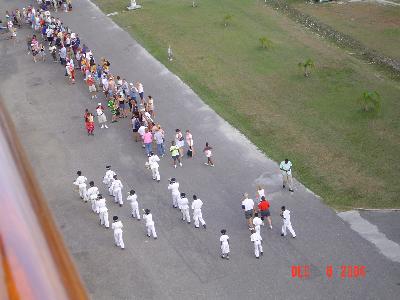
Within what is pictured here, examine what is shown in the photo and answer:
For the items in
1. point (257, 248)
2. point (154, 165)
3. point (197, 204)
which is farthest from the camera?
point (154, 165)

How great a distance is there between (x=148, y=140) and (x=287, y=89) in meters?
8.11

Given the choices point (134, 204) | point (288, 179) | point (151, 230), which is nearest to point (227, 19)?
point (288, 179)

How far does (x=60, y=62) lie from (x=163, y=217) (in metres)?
16.1

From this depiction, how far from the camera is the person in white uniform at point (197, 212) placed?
1627 cm

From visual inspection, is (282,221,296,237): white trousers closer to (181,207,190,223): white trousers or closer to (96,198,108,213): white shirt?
(181,207,190,223): white trousers

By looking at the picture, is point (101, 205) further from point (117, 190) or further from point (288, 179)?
point (288, 179)

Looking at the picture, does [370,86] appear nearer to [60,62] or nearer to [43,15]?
[60,62]

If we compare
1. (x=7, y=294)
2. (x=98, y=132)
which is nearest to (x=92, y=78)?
(x=98, y=132)

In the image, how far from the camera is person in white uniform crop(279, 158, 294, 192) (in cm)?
1775

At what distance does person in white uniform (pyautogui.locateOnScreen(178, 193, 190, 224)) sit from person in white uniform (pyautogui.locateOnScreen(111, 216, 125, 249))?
1948 mm

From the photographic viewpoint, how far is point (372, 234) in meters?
15.9

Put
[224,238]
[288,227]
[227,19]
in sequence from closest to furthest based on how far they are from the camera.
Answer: [224,238]
[288,227]
[227,19]

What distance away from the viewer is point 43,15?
34.9m

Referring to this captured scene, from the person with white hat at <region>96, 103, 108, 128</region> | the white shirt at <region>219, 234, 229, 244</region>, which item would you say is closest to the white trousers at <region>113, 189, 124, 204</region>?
the white shirt at <region>219, 234, 229, 244</region>
